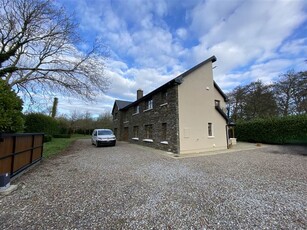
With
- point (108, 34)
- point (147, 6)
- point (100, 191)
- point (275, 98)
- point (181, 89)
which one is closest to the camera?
point (100, 191)

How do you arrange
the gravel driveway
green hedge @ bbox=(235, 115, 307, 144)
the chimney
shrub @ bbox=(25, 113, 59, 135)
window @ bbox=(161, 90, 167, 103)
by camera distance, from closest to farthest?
the gravel driveway < window @ bbox=(161, 90, 167, 103) < green hedge @ bbox=(235, 115, 307, 144) < shrub @ bbox=(25, 113, 59, 135) < the chimney

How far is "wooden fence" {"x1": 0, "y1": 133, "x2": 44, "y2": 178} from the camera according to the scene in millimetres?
4677

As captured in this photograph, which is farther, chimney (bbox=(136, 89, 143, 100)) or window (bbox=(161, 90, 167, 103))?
chimney (bbox=(136, 89, 143, 100))

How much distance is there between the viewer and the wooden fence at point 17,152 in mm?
4677

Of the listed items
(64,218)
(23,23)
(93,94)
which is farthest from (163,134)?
(23,23)

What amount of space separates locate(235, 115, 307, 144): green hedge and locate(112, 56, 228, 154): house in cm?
687

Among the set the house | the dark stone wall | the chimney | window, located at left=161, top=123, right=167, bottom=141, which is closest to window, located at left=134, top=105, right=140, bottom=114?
the dark stone wall

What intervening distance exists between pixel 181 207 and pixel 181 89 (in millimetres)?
8856

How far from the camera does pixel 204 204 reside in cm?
362

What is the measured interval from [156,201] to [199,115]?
365 inches

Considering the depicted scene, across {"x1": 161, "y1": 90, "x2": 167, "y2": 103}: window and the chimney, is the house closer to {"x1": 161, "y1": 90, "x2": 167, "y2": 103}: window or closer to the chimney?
{"x1": 161, "y1": 90, "x2": 167, "y2": 103}: window

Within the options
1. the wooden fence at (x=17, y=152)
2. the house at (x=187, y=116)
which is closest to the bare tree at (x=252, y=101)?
the house at (x=187, y=116)

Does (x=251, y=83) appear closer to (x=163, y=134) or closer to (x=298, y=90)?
(x=298, y=90)

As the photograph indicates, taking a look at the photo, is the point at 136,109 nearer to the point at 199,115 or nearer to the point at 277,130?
the point at 199,115
